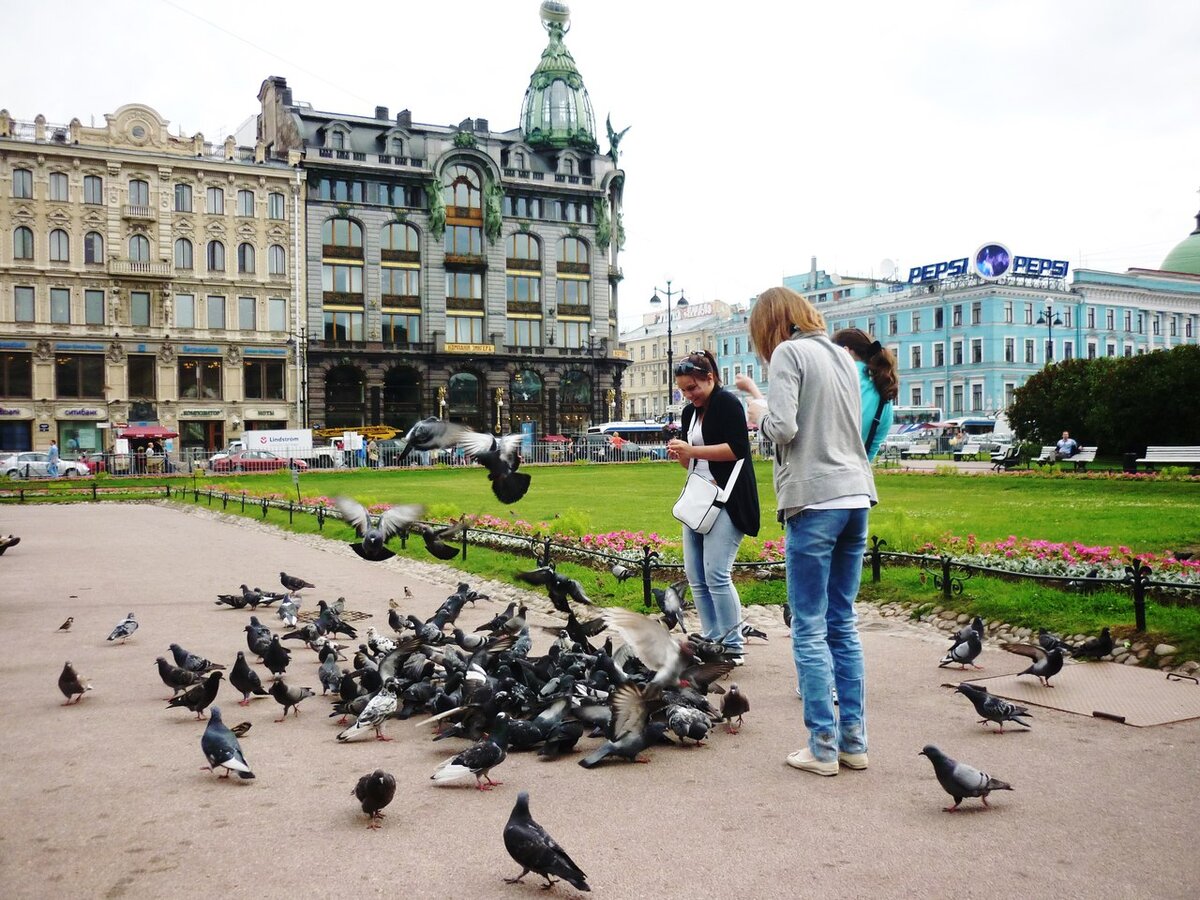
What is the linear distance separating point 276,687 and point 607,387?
5663 cm

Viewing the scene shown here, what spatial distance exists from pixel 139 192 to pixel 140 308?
6.15m

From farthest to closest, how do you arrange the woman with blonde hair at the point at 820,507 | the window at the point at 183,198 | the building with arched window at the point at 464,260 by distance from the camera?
1. the building with arched window at the point at 464,260
2. the window at the point at 183,198
3. the woman with blonde hair at the point at 820,507

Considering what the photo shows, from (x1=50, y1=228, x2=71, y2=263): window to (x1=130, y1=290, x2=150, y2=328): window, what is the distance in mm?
3537

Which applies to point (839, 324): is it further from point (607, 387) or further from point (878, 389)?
point (878, 389)

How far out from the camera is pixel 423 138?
58.5 meters

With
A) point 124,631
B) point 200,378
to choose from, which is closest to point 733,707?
point 124,631

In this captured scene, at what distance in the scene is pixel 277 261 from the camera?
2164 inches

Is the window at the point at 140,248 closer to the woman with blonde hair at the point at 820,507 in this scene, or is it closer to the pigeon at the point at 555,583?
the pigeon at the point at 555,583

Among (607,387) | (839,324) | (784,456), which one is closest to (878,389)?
(784,456)

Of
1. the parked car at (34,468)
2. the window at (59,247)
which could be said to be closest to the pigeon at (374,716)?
the parked car at (34,468)

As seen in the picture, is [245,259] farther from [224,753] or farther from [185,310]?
[224,753]

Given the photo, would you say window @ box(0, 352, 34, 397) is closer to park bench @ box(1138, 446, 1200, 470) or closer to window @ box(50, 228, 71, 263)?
window @ box(50, 228, 71, 263)

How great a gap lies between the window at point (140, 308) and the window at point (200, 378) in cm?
270

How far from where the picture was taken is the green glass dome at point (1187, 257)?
7862 centimetres
